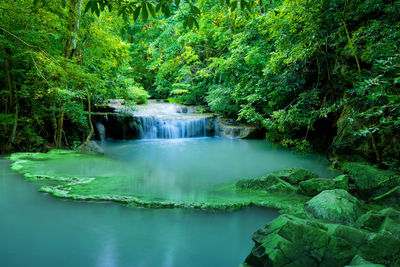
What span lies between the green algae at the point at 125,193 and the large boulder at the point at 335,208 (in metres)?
0.43

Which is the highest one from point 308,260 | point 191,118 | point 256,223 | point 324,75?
point 324,75

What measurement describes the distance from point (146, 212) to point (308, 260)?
6.49 ft

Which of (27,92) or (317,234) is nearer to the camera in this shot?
(317,234)

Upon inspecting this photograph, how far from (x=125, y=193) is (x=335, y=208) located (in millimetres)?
2884

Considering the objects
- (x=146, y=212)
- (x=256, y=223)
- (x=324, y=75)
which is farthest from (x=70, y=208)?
(x=324, y=75)

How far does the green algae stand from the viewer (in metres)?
3.22

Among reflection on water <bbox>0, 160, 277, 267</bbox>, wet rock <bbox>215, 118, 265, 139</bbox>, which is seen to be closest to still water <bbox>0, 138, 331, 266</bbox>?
reflection on water <bbox>0, 160, 277, 267</bbox>

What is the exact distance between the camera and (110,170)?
5.12m

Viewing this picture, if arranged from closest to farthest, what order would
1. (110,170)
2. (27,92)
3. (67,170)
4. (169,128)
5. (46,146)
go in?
(67,170) → (110,170) → (27,92) → (46,146) → (169,128)

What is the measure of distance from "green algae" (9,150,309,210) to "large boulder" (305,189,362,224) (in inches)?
17.0

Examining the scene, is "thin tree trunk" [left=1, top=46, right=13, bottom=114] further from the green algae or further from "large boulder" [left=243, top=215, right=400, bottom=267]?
"large boulder" [left=243, top=215, right=400, bottom=267]

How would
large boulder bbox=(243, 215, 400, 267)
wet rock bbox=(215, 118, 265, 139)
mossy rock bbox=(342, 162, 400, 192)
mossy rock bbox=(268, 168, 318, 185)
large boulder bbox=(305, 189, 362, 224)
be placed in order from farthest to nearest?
wet rock bbox=(215, 118, 265, 139), mossy rock bbox=(268, 168, 318, 185), mossy rock bbox=(342, 162, 400, 192), large boulder bbox=(305, 189, 362, 224), large boulder bbox=(243, 215, 400, 267)

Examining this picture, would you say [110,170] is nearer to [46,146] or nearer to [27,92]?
[27,92]

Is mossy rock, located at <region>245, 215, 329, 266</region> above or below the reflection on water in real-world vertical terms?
above
